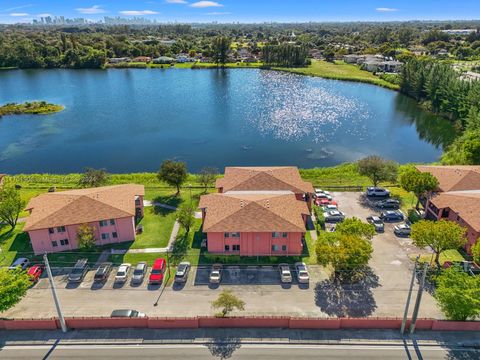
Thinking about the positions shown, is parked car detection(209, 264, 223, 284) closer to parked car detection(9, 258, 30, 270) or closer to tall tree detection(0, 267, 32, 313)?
tall tree detection(0, 267, 32, 313)

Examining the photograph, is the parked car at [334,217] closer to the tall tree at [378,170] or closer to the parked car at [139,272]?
the tall tree at [378,170]

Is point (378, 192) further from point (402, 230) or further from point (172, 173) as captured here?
point (172, 173)

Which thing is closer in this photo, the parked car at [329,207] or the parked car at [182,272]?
the parked car at [182,272]

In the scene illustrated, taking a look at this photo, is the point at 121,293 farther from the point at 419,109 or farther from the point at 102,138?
the point at 419,109

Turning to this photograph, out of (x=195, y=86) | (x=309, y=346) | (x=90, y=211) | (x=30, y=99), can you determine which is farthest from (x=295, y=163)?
(x=30, y=99)

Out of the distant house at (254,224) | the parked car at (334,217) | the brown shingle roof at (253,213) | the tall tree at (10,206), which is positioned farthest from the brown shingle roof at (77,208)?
the parked car at (334,217)

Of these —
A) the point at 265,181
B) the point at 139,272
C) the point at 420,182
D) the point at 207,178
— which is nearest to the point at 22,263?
the point at 139,272
